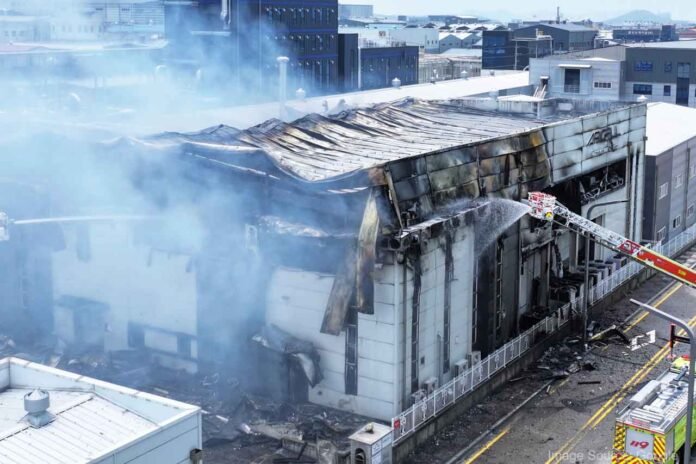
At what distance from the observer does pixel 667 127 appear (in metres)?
48.3

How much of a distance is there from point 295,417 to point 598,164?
56.3 ft

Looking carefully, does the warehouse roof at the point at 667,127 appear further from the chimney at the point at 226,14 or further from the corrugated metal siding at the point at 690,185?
the chimney at the point at 226,14

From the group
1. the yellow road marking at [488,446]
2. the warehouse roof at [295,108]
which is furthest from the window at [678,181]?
the yellow road marking at [488,446]

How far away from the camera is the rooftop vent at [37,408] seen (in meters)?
17.0

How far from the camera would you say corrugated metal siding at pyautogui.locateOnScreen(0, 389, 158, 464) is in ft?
53.2

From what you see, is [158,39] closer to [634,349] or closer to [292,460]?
[634,349]

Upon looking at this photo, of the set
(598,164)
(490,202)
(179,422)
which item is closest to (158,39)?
(598,164)

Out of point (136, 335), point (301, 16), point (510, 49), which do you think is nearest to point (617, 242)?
point (136, 335)

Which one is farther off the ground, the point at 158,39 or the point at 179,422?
the point at 158,39

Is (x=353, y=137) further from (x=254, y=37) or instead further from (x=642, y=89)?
(x=642, y=89)

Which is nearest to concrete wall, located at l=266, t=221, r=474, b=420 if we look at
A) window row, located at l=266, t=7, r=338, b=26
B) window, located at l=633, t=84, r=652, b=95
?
window row, located at l=266, t=7, r=338, b=26

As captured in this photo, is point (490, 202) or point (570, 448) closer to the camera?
point (570, 448)

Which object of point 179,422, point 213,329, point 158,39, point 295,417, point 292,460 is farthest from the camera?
point 158,39

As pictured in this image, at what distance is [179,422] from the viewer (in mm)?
17266
